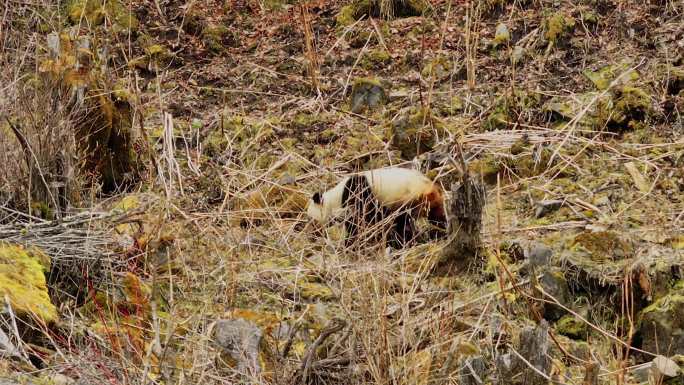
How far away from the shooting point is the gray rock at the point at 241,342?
337 centimetres

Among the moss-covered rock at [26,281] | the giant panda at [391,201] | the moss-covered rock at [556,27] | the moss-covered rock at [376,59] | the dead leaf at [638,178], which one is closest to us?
the moss-covered rock at [26,281]

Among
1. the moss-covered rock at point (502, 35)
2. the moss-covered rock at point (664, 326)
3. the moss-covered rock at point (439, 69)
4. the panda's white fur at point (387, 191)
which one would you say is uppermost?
the moss-covered rock at point (502, 35)

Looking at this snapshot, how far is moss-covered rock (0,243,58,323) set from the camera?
3.70 metres

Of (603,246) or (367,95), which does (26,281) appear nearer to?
(603,246)

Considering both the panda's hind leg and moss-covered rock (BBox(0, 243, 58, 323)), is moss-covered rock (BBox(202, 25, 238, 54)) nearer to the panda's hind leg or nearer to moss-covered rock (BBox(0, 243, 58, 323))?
the panda's hind leg

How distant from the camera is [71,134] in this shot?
16.2 feet

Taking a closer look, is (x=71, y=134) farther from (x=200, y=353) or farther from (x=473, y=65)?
(x=473, y=65)

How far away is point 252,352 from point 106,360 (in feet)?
1.74

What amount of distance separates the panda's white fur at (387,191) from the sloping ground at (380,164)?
152 millimetres

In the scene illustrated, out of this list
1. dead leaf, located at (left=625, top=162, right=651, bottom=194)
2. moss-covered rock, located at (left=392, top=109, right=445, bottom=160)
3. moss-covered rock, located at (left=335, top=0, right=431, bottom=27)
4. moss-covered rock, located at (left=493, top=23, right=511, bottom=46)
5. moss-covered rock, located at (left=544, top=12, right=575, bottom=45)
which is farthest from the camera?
moss-covered rock, located at (left=335, top=0, right=431, bottom=27)

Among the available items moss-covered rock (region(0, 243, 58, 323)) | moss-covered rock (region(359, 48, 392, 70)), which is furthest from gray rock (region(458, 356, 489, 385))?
moss-covered rock (region(359, 48, 392, 70))

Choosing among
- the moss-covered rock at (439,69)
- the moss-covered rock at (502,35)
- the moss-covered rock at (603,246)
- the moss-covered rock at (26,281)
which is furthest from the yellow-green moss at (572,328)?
the moss-covered rock at (502,35)

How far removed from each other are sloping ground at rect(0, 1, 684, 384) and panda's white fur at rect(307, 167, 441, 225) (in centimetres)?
15

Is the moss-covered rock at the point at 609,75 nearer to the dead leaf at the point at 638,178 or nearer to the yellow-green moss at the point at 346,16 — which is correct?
the dead leaf at the point at 638,178
